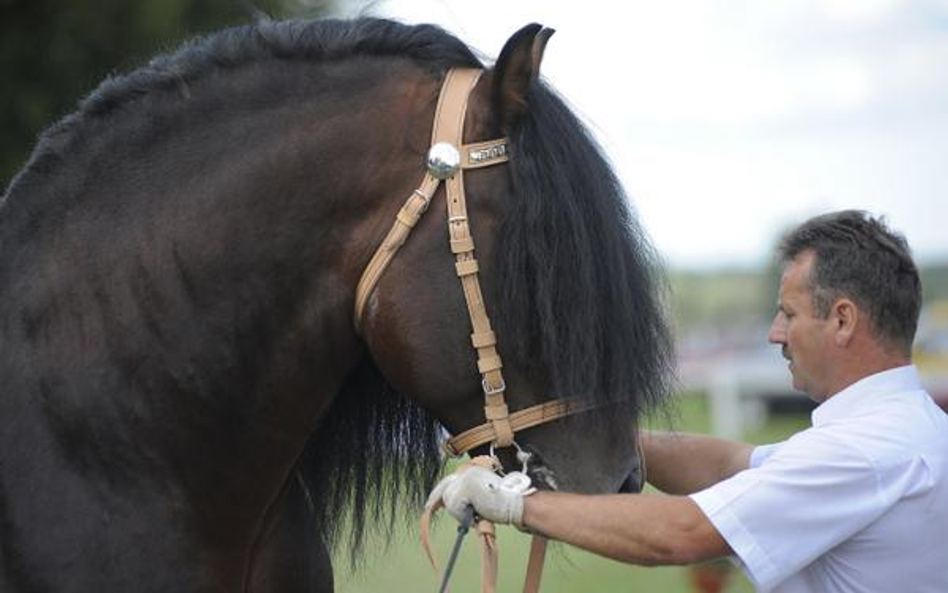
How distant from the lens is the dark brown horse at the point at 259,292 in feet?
8.88

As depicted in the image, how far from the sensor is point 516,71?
2.74m

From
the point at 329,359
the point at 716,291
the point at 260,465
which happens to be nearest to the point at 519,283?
the point at 329,359

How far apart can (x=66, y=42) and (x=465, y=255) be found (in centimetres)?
935

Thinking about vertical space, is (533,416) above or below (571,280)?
below

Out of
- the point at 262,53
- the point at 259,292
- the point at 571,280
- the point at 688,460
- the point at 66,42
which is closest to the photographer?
the point at 571,280

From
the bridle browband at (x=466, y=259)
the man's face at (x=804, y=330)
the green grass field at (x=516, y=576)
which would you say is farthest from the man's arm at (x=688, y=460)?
the green grass field at (x=516, y=576)

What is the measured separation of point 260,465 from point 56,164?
2.52 ft

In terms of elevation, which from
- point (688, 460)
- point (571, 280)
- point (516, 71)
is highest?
point (516, 71)

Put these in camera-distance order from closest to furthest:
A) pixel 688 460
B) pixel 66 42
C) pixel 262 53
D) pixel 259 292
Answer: pixel 259 292 → pixel 262 53 → pixel 688 460 → pixel 66 42

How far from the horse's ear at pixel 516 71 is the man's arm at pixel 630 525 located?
759 millimetres

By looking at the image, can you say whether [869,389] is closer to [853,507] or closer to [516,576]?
[853,507]

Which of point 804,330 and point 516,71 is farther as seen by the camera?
point 804,330

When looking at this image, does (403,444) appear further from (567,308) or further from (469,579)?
(469,579)

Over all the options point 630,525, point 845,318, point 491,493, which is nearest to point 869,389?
point 845,318
